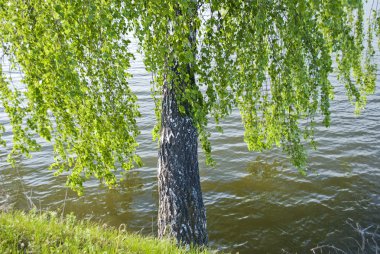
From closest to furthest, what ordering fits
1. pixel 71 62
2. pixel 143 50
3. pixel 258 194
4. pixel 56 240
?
1. pixel 56 240
2. pixel 71 62
3. pixel 143 50
4. pixel 258 194

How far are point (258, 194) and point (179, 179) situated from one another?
497 cm

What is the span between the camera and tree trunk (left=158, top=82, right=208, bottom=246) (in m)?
6.13

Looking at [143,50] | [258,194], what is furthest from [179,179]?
[258,194]

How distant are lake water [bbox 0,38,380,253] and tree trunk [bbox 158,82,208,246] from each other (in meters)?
1.80

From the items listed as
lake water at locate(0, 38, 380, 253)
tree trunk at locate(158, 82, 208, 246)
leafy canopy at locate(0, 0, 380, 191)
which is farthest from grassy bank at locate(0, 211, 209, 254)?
lake water at locate(0, 38, 380, 253)

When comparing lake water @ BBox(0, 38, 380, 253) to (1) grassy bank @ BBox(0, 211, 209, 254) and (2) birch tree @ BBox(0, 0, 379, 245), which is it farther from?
(1) grassy bank @ BBox(0, 211, 209, 254)

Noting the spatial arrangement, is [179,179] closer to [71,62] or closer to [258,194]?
[71,62]

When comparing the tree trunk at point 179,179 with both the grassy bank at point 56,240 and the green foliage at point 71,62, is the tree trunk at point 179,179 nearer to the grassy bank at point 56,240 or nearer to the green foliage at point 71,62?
the green foliage at point 71,62

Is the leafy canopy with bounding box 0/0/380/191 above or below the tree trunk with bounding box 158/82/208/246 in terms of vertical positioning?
above

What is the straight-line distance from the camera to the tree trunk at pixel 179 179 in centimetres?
613

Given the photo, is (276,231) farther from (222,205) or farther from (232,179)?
(232,179)

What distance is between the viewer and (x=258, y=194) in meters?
10.7

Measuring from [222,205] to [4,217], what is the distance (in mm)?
6401

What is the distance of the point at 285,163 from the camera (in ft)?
40.1
